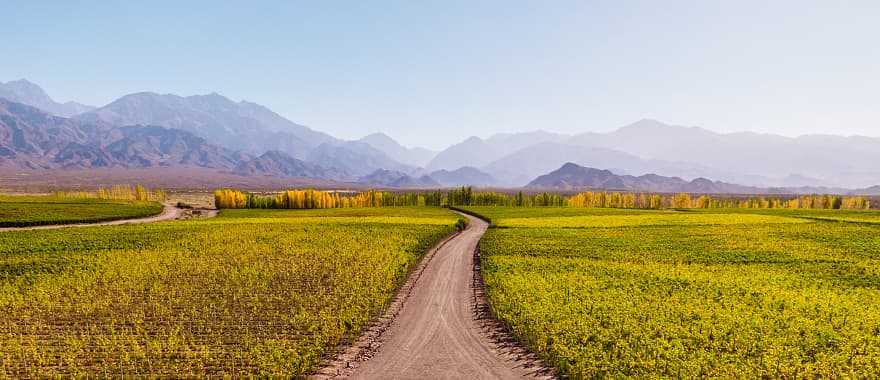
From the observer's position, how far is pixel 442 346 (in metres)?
23.9

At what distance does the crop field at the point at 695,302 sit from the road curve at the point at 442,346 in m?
1.76

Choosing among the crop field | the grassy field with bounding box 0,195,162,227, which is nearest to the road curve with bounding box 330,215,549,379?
the crop field

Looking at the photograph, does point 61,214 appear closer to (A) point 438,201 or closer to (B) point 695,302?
(A) point 438,201

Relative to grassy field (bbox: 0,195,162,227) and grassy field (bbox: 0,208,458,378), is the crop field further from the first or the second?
grassy field (bbox: 0,195,162,227)

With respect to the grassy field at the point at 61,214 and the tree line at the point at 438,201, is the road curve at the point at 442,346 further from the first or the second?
the tree line at the point at 438,201

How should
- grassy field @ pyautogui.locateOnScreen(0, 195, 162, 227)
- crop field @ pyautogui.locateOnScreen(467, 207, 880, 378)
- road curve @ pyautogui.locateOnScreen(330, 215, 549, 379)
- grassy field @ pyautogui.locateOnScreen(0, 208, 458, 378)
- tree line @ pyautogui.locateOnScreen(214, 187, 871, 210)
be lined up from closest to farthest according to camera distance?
crop field @ pyautogui.locateOnScreen(467, 207, 880, 378) → road curve @ pyautogui.locateOnScreen(330, 215, 549, 379) → grassy field @ pyautogui.locateOnScreen(0, 208, 458, 378) → grassy field @ pyautogui.locateOnScreen(0, 195, 162, 227) → tree line @ pyautogui.locateOnScreen(214, 187, 871, 210)

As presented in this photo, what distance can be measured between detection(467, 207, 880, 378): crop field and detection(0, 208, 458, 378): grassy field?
1157 centimetres

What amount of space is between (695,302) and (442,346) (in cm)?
1823

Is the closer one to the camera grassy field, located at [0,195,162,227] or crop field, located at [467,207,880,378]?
Answer: crop field, located at [467,207,880,378]

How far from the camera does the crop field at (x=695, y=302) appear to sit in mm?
20828

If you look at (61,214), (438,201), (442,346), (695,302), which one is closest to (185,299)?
(442,346)

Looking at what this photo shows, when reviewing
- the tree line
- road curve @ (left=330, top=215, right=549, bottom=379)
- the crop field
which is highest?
→ the tree line

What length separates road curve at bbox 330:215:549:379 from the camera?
826 inches

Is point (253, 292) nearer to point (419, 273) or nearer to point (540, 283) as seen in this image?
point (419, 273)
